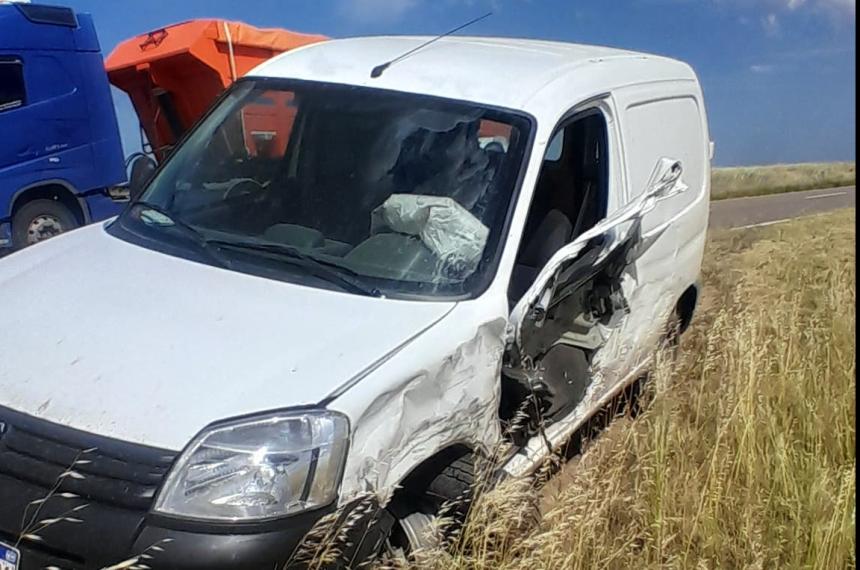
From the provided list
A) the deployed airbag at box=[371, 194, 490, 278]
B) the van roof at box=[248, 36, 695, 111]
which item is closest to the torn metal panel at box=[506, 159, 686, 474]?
the deployed airbag at box=[371, 194, 490, 278]

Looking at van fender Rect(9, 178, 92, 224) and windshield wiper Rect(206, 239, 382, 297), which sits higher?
windshield wiper Rect(206, 239, 382, 297)

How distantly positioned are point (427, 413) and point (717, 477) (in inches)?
58.9

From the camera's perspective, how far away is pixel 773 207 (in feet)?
75.5

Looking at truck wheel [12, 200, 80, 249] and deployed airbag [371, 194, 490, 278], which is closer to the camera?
deployed airbag [371, 194, 490, 278]

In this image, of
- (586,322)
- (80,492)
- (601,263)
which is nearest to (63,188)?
(586,322)

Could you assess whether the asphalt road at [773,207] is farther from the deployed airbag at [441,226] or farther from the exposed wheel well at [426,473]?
the exposed wheel well at [426,473]

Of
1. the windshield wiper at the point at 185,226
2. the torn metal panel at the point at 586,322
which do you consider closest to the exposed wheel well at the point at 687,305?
the torn metal panel at the point at 586,322

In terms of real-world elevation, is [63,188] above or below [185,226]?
below

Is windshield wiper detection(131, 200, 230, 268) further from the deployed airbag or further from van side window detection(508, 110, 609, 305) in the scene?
van side window detection(508, 110, 609, 305)

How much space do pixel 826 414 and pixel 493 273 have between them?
6.96ft

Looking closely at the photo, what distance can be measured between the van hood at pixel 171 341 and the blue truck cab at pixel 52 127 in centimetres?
Result: 866

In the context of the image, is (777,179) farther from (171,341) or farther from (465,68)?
(171,341)

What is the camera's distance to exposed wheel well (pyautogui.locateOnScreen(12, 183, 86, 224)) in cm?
1199

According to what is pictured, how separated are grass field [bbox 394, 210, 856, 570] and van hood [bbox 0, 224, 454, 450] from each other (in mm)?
753
